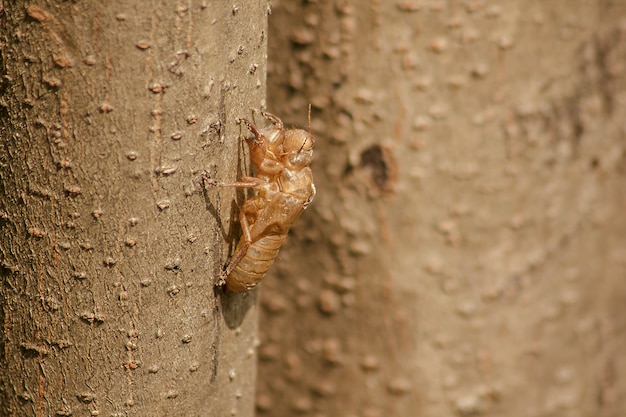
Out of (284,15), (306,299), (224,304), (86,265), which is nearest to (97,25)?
(86,265)

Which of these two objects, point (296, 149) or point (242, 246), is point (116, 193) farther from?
point (296, 149)

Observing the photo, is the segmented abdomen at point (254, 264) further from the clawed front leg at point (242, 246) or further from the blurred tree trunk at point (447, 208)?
the blurred tree trunk at point (447, 208)

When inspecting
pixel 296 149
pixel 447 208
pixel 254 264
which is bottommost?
pixel 447 208

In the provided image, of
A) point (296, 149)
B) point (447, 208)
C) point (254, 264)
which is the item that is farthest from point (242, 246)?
point (447, 208)

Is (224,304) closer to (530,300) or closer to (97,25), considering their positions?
(97,25)

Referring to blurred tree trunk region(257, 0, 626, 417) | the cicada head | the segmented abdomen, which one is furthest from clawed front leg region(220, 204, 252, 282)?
blurred tree trunk region(257, 0, 626, 417)

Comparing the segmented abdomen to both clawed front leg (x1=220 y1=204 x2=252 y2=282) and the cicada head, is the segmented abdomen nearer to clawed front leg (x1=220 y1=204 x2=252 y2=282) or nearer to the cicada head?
clawed front leg (x1=220 y1=204 x2=252 y2=282)
